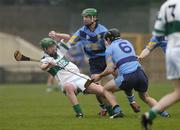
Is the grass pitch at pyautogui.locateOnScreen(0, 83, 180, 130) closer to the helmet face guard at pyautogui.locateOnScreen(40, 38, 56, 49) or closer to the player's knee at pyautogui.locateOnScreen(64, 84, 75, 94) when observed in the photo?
the player's knee at pyautogui.locateOnScreen(64, 84, 75, 94)

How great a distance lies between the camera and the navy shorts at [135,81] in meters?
14.4

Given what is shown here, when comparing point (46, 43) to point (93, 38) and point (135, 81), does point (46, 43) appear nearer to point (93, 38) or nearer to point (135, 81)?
point (93, 38)

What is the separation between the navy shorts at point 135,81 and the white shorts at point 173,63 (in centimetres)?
300

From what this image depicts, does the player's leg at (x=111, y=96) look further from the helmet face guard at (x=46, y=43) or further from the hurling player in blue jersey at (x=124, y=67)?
the helmet face guard at (x=46, y=43)

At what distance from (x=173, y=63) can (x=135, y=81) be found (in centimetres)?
308

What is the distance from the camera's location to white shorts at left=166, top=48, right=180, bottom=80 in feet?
37.0

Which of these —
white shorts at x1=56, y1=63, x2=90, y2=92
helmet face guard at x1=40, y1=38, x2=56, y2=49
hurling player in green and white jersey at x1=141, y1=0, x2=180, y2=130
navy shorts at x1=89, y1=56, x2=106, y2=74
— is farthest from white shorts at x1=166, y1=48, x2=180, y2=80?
navy shorts at x1=89, y1=56, x2=106, y2=74

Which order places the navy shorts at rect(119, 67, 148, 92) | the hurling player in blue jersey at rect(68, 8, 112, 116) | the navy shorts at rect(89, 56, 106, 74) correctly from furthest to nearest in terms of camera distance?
the navy shorts at rect(89, 56, 106, 74) < the hurling player in blue jersey at rect(68, 8, 112, 116) < the navy shorts at rect(119, 67, 148, 92)

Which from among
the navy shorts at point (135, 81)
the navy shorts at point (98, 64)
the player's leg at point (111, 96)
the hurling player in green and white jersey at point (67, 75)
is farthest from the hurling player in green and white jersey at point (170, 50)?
the navy shorts at point (98, 64)

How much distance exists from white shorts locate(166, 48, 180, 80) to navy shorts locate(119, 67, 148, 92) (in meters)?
3.00

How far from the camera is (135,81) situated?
14.4 meters

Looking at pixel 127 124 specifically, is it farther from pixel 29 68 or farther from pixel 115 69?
pixel 29 68

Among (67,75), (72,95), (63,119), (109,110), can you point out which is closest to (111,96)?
(109,110)

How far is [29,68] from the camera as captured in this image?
42000 millimetres
